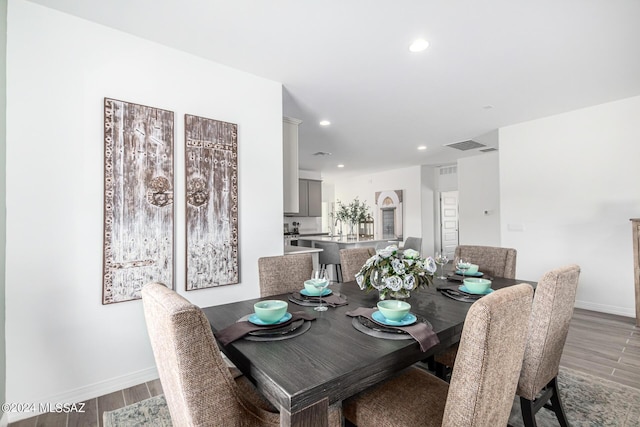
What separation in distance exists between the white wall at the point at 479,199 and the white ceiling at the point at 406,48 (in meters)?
2.46

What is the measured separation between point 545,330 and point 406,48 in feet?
7.40

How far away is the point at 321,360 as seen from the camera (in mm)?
1063

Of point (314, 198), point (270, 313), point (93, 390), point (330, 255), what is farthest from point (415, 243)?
point (93, 390)

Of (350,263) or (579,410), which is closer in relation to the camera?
(579,410)

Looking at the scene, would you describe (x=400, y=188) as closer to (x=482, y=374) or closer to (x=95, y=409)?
(x=95, y=409)

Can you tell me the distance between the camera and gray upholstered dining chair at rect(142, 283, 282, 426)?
0.88 m

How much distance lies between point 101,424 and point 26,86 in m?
2.15

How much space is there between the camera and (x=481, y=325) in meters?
0.86

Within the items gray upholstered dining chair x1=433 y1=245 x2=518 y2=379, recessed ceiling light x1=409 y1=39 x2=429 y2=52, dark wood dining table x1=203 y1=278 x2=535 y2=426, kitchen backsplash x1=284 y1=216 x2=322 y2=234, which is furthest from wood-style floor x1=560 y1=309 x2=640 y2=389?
kitchen backsplash x1=284 y1=216 x2=322 y2=234

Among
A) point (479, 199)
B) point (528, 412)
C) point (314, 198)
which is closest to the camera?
point (528, 412)

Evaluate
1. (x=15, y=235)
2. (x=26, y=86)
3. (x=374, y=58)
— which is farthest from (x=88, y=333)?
(x=374, y=58)

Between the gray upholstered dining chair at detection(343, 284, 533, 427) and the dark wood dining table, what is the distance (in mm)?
203

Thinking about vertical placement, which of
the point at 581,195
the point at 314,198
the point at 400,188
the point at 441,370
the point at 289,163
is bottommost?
the point at 441,370

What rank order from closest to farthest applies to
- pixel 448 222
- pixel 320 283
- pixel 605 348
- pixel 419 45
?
1. pixel 320 283
2. pixel 419 45
3. pixel 605 348
4. pixel 448 222
